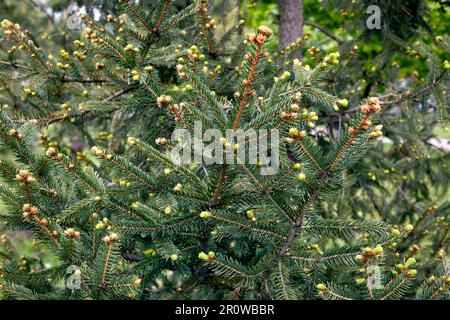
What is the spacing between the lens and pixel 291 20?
5.30m

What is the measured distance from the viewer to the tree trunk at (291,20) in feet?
17.4

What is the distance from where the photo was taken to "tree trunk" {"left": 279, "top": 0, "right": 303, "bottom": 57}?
17.4ft

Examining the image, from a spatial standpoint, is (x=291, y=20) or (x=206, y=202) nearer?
(x=206, y=202)

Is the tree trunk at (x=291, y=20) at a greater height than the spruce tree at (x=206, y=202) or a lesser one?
greater

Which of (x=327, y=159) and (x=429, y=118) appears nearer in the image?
(x=327, y=159)

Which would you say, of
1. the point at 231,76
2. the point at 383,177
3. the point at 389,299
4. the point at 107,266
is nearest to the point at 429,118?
the point at 383,177

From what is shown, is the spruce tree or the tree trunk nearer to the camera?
the spruce tree

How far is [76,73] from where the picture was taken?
360 centimetres

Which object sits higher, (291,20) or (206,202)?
(291,20)

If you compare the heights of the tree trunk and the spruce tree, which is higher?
the tree trunk

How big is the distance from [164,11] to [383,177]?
3.40 m

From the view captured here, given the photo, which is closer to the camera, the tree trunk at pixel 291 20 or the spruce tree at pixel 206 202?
the spruce tree at pixel 206 202
